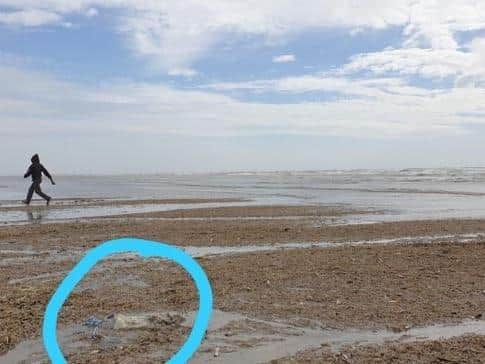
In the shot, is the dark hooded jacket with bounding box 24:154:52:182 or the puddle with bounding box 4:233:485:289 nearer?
the puddle with bounding box 4:233:485:289

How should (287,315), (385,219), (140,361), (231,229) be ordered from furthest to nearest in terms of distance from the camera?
(385,219) → (231,229) → (287,315) → (140,361)

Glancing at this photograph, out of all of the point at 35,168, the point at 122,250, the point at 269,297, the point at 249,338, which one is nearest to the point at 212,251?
the point at 269,297

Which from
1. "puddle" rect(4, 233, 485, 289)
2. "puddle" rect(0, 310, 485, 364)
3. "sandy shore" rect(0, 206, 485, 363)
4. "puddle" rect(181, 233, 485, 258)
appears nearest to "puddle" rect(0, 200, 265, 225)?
"sandy shore" rect(0, 206, 485, 363)

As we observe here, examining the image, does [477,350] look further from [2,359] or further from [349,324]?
[2,359]

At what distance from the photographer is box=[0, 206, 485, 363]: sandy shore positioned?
5.33m

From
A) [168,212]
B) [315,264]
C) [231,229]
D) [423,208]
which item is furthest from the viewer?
[423,208]

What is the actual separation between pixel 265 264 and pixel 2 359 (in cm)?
A: 522

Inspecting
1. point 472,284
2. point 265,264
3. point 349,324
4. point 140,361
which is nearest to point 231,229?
point 265,264

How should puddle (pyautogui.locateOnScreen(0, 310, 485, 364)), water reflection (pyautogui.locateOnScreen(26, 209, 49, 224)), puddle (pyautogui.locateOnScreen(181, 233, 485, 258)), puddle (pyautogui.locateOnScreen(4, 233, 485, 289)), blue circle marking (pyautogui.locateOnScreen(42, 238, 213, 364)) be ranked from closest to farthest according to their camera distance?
blue circle marking (pyautogui.locateOnScreen(42, 238, 213, 364))
puddle (pyautogui.locateOnScreen(0, 310, 485, 364))
puddle (pyautogui.locateOnScreen(4, 233, 485, 289))
puddle (pyautogui.locateOnScreen(181, 233, 485, 258))
water reflection (pyautogui.locateOnScreen(26, 209, 49, 224))

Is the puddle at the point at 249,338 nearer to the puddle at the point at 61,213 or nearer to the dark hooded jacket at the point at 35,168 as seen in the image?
the puddle at the point at 61,213

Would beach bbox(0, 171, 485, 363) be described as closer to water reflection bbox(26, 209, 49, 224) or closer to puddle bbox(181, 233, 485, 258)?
puddle bbox(181, 233, 485, 258)

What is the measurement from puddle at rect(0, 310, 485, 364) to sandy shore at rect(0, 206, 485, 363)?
0.02 m

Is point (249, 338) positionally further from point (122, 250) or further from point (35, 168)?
point (35, 168)

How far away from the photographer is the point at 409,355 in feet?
16.7
